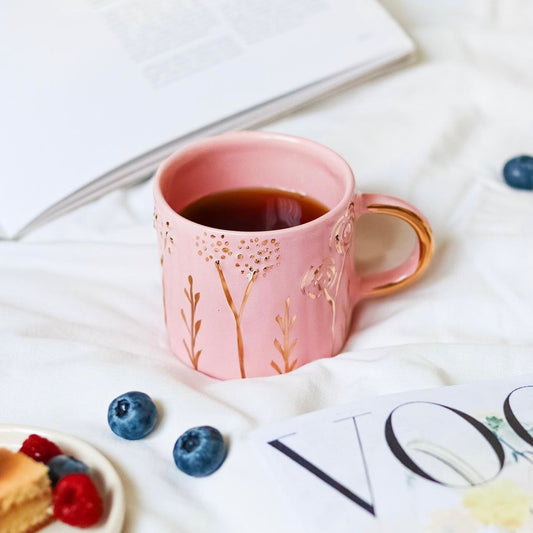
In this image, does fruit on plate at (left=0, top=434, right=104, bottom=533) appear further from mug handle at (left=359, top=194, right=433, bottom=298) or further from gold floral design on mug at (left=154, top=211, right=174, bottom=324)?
mug handle at (left=359, top=194, right=433, bottom=298)

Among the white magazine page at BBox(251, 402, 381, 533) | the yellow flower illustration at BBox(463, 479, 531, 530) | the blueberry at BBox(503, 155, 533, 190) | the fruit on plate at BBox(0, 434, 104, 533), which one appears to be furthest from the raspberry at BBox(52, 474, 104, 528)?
the blueberry at BBox(503, 155, 533, 190)

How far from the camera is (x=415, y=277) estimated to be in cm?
67

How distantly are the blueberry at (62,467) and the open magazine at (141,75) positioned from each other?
33 centimetres

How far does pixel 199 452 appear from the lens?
1.71ft

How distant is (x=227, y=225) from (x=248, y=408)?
14 centimetres

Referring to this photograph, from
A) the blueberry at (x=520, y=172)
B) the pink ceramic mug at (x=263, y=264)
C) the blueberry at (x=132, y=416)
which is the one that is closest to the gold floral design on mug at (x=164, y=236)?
the pink ceramic mug at (x=263, y=264)

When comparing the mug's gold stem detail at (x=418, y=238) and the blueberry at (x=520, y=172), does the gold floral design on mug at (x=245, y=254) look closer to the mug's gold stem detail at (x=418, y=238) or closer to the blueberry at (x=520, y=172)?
the mug's gold stem detail at (x=418, y=238)

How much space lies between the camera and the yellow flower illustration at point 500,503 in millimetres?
482

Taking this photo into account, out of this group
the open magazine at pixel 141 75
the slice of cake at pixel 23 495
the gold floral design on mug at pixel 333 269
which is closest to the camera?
the slice of cake at pixel 23 495

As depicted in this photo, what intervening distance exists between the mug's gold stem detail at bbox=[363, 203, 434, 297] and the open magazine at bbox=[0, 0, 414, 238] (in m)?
0.27

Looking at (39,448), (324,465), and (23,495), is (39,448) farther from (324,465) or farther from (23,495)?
(324,465)

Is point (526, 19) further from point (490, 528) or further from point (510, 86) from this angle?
point (490, 528)

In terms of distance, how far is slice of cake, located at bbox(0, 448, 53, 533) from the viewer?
0.46 meters

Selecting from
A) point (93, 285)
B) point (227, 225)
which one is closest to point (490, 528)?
point (227, 225)
